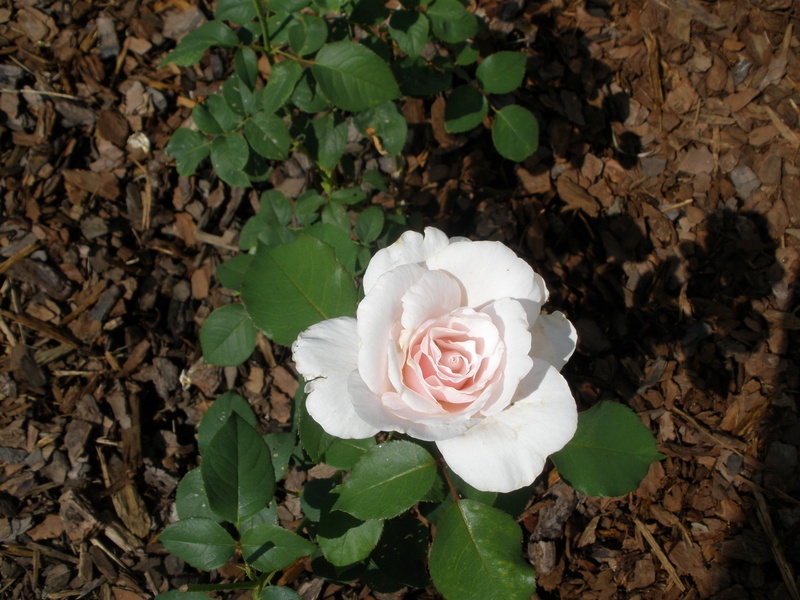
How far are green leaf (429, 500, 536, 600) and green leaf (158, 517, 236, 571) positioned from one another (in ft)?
1.86

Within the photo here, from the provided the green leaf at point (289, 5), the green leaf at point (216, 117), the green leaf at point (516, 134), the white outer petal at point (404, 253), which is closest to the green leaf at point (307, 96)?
the green leaf at point (216, 117)

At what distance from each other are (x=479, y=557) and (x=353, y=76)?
1.40 meters

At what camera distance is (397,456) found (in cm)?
150

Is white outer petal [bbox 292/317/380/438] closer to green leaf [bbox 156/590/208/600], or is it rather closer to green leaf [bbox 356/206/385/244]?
green leaf [bbox 156/590/208/600]

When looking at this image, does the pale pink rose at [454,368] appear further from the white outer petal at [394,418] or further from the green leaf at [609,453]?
the green leaf at [609,453]

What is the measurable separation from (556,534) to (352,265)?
1.40 meters

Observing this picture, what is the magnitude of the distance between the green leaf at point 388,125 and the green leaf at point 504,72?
343mm

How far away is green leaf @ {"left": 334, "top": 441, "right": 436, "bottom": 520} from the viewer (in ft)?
4.68

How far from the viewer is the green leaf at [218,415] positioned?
6.52 feet

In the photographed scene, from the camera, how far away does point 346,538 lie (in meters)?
1.67

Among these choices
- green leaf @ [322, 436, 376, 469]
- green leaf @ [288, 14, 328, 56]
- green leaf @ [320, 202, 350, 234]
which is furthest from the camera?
green leaf @ [320, 202, 350, 234]

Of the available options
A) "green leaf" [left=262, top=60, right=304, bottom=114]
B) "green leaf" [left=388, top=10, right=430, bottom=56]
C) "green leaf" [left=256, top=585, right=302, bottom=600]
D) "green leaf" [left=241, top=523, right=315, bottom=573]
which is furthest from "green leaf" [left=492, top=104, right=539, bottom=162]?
"green leaf" [left=256, top=585, right=302, bottom=600]

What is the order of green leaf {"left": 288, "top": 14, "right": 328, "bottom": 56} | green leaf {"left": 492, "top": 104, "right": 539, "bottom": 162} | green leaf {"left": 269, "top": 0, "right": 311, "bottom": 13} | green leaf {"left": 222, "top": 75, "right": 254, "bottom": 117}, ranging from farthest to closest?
1. green leaf {"left": 492, "top": 104, "right": 539, "bottom": 162}
2. green leaf {"left": 222, "top": 75, "right": 254, "bottom": 117}
3. green leaf {"left": 288, "top": 14, "right": 328, "bottom": 56}
4. green leaf {"left": 269, "top": 0, "right": 311, "bottom": 13}

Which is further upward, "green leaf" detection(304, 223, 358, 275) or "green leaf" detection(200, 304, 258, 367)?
"green leaf" detection(304, 223, 358, 275)
